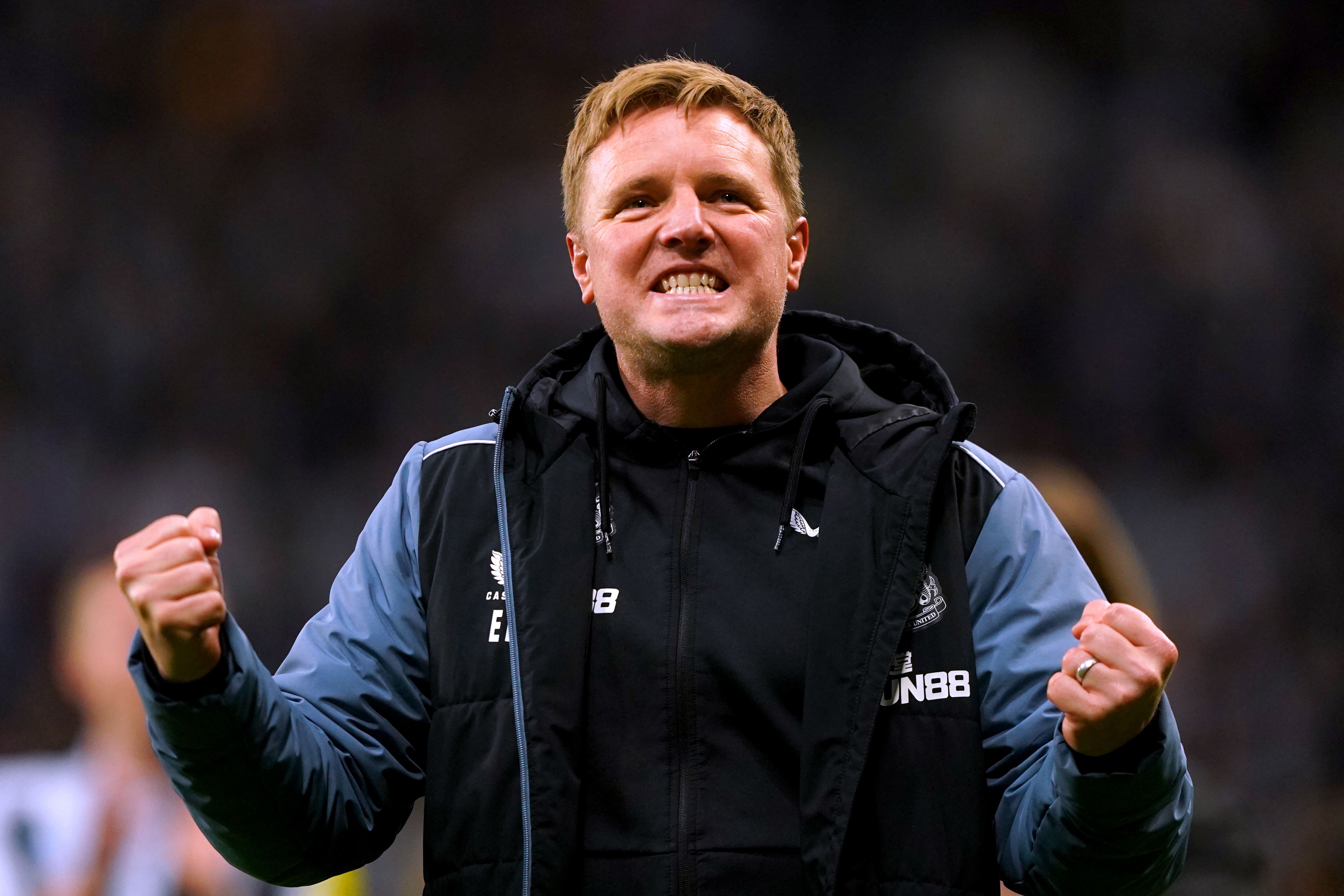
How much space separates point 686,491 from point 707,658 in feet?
0.64

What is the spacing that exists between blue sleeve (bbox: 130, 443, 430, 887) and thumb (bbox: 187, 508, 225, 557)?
Answer: 9cm

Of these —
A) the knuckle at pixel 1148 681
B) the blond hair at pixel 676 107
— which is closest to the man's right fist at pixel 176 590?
the blond hair at pixel 676 107

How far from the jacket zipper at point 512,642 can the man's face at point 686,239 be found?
18 centimetres

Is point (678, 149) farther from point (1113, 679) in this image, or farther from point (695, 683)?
point (1113, 679)

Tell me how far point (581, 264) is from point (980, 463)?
0.55 meters

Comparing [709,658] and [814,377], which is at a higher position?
[814,377]

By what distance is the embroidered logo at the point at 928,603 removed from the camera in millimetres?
1312

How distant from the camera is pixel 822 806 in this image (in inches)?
47.8

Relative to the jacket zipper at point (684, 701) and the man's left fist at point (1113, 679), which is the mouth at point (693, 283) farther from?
the man's left fist at point (1113, 679)

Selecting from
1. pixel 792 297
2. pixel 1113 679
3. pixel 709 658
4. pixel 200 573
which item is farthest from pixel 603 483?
pixel 792 297

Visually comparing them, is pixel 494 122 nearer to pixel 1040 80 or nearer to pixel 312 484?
pixel 312 484

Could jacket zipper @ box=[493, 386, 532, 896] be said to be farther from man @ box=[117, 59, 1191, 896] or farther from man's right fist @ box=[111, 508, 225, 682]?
man's right fist @ box=[111, 508, 225, 682]

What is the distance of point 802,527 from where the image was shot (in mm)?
1402

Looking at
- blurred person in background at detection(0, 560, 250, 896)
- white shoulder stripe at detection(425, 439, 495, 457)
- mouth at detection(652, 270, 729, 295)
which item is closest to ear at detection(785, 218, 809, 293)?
mouth at detection(652, 270, 729, 295)
